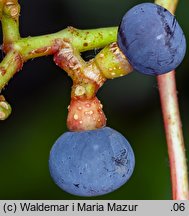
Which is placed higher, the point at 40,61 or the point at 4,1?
the point at 4,1

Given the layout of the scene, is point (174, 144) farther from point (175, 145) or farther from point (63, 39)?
point (63, 39)

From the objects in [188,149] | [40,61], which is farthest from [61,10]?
[188,149]

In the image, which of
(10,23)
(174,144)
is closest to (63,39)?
(10,23)

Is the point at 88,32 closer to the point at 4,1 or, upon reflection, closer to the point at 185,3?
the point at 4,1

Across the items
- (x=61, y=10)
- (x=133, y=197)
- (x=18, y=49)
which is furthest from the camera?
(x=61, y=10)

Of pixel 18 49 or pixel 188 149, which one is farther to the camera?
pixel 188 149

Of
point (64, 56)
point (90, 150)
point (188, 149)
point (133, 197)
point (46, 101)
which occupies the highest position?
point (64, 56)

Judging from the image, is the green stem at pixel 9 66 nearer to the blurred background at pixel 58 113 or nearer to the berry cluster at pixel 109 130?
the berry cluster at pixel 109 130

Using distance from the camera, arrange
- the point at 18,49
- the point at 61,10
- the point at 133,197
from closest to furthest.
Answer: the point at 18,49, the point at 133,197, the point at 61,10
